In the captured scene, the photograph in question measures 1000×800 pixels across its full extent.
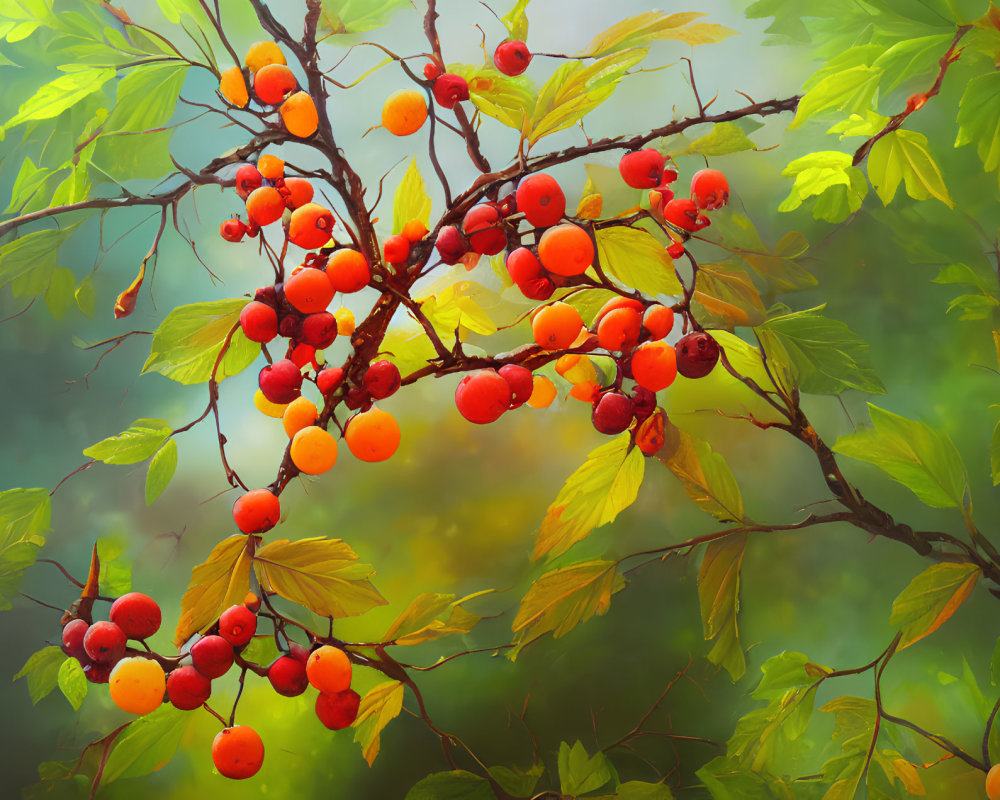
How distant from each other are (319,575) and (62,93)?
0.50 metres

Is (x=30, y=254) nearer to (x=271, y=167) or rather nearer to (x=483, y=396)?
(x=271, y=167)

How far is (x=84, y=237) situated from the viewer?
0.71 meters

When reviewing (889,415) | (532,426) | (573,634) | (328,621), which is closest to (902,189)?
(889,415)

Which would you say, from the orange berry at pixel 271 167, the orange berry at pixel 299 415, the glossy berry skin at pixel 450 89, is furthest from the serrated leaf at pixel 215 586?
the glossy berry skin at pixel 450 89

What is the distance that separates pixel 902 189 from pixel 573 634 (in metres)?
0.50

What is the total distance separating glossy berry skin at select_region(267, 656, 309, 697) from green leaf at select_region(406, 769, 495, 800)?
142 mm

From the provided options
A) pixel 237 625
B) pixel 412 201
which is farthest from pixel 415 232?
pixel 237 625

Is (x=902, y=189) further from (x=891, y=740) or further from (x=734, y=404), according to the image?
(x=891, y=740)

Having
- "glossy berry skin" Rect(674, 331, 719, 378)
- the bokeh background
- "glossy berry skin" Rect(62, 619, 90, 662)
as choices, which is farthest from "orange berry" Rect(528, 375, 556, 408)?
"glossy berry skin" Rect(62, 619, 90, 662)

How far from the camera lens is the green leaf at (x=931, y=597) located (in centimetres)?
64

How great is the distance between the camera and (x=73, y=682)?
659mm

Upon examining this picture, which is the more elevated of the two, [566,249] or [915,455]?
[566,249]

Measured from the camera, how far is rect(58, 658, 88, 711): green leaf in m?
0.66

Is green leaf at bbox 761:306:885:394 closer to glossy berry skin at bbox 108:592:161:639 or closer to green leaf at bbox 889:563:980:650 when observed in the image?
green leaf at bbox 889:563:980:650
